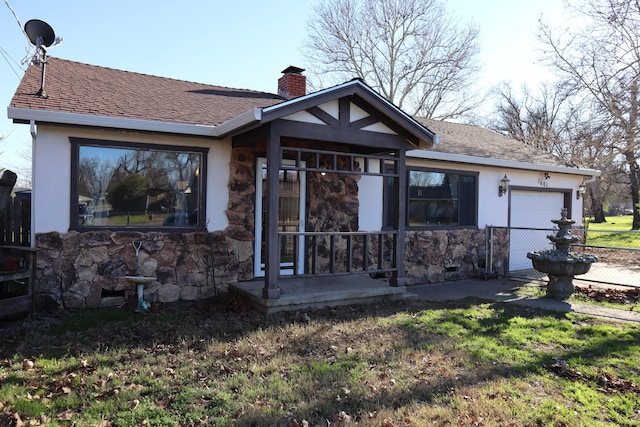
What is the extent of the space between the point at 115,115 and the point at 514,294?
701cm

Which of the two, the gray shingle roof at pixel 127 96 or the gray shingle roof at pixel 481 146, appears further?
the gray shingle roof at pixel 481 146

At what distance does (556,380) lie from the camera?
385cm

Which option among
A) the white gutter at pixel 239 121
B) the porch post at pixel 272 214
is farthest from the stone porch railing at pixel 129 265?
the white gutter at pixel 239 121

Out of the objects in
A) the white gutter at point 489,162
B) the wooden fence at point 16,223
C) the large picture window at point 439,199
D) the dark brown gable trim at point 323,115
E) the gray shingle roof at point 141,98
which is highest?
the gray shingle roof at point 141,98

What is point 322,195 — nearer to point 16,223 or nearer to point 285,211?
point 285,211

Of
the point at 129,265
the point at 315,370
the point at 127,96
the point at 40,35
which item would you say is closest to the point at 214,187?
the point at 129,265

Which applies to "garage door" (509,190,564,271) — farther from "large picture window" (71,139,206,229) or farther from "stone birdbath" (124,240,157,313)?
"stone birdbath" (124,240,157,313)

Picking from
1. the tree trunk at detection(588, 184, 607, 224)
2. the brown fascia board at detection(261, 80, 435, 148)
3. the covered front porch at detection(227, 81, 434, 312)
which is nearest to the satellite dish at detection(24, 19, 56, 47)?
the covered front porch at detection(227, 81, 434, 312)

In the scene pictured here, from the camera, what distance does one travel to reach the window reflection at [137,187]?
6.06 meters

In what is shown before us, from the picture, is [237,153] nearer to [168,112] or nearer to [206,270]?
[168,112]

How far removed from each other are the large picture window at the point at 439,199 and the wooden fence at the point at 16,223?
19.1ft

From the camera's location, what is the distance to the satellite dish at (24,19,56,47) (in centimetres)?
630

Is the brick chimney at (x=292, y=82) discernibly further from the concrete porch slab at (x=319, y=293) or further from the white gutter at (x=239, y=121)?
the concrete porch slab at (x=319, y=293)

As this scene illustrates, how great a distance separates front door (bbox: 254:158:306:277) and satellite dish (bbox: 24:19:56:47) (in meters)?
3.55
